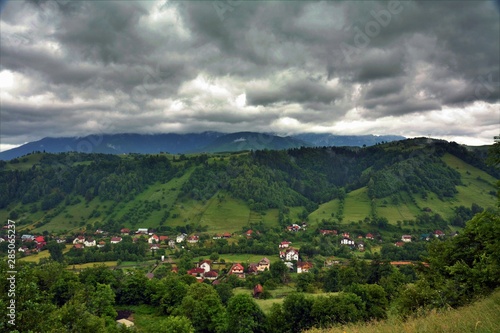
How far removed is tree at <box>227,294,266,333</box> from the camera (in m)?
36.5

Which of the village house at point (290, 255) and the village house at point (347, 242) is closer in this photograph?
the village house at point (290, 255)

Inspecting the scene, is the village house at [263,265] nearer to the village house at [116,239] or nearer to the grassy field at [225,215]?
the grassy field at [225,215]

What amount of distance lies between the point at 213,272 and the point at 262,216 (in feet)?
251

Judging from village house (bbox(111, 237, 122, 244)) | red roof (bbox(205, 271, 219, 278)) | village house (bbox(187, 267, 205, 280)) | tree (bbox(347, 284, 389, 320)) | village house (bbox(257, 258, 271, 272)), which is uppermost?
tree (bbox(347, 284, 389, 320))

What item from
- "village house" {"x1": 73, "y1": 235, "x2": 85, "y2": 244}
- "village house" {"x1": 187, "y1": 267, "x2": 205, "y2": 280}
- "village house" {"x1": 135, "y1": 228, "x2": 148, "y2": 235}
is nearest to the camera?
"village house" {"x1": 187, "y1": 267, "x2": 205, "y2": 280}

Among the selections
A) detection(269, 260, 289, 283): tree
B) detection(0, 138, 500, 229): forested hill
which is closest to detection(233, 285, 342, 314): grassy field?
detection(269, 260, 289, 283): tree

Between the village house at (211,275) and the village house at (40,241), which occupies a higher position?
the village house at (40,241)

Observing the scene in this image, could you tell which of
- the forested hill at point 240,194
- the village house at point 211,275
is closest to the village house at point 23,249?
the forested hill at point 240,194

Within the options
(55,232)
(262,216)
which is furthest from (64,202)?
(262,216)

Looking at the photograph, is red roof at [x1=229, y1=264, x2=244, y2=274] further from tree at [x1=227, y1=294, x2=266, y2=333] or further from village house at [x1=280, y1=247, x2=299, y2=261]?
tree at [x1=227, y1=294, x2=266, y2=333]

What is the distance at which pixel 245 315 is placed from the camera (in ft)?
121

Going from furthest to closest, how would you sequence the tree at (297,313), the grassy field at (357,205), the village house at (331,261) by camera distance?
the grassy field at (357,205) → the village house at (331,261) → the tree at (297,313)

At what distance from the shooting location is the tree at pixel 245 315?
120 ft

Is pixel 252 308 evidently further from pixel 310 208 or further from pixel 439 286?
pixel 310 208
